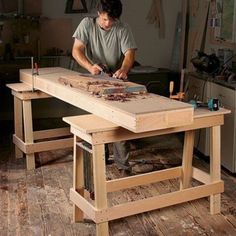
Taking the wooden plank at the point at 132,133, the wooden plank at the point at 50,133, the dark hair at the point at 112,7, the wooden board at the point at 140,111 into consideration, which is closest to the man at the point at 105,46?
the dark hair at the point at 112,7

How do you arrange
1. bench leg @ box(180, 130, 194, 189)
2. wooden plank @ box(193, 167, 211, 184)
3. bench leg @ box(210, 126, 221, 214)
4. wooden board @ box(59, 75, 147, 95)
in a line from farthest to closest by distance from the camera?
bench leg @ box(180, 130, 194, 189) → wooden plank @ box(193, 167, 211, 184) → bench leg @ box(210, 126, 221, 214) → wooden board @ box(59, 75, 147, 95)

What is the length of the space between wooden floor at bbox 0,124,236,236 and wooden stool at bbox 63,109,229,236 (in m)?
0.13

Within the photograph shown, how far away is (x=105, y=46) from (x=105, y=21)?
27 centimetres

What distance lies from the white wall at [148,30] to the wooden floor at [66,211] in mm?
2331

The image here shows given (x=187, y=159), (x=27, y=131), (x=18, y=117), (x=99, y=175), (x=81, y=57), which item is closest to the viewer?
(x=99, y=175)

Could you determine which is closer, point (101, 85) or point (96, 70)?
point (101, 85)

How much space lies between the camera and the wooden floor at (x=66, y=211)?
2.70 meters

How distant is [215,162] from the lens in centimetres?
283

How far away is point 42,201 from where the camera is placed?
10.1 feet

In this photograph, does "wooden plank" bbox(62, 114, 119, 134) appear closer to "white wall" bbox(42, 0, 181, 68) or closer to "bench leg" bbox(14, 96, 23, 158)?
"bench leg" bbox(14, 96, 23, 158)

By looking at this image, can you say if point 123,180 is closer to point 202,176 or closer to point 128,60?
point 202,176

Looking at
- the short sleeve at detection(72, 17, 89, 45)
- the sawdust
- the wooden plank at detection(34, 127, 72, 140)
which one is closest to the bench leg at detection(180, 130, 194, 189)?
the sawdust

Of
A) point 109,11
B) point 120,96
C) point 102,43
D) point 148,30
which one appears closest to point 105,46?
point 102,43

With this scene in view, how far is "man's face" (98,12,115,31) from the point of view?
10.7 feet
